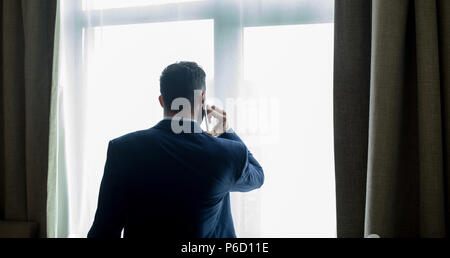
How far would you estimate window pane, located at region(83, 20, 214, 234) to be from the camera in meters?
1.45

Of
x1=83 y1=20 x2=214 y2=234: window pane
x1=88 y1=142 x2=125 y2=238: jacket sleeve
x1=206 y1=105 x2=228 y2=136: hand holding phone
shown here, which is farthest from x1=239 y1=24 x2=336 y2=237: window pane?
x1=88 y1=142 x2=125 y2=238: jacket sleeve

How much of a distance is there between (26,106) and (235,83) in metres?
1.04

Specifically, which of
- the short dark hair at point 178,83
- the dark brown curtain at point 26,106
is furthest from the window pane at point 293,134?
the dark brown curtain at point 26,106

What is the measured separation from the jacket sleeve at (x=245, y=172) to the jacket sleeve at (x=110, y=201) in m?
0.39

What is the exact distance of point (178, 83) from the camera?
104 cm

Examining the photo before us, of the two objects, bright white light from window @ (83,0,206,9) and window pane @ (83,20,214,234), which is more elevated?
bright white light from window @ (83,0,206,9)

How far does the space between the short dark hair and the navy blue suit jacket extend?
133mm

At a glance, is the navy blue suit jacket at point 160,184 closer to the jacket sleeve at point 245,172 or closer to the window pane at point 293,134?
the jacket sleeve at point 245,172

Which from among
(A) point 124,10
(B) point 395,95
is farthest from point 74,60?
(B) point 395,95

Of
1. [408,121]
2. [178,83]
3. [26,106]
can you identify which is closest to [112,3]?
[26,106]

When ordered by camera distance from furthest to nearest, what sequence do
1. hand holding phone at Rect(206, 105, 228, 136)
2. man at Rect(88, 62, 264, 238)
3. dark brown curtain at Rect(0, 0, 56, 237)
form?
dark brown curtain at Rect(0, 0, 56, 237) → hand holding phone at Rect(206, 105, 228, 136) → man at Rect(88, 62, 264, 238)

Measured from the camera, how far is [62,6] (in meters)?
1.49

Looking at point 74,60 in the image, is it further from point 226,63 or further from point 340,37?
point 340,37

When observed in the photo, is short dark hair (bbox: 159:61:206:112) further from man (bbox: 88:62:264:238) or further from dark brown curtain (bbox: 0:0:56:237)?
dark brown curtain (bbox: 0:0:56:237)
